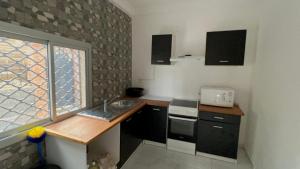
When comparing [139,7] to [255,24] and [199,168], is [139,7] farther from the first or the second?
[199,168]

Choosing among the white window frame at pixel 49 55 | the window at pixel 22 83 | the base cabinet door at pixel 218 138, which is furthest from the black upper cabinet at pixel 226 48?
the window at pixel 22 83

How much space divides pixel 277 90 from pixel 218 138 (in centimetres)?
104

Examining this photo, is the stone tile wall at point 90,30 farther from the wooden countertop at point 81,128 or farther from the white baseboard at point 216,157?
the white baseboard at point 216,157

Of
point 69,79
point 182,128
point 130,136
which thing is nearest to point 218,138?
point 182,128

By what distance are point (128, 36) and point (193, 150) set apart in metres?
2.44

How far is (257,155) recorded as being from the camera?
199 cm

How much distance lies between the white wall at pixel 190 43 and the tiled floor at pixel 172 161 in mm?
670

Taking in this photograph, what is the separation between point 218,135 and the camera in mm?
2191

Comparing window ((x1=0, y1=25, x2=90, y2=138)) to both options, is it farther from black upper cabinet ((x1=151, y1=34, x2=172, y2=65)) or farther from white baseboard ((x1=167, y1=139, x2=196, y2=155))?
white baseboard ((x1=167, y1=139, x2=196, y2=155))

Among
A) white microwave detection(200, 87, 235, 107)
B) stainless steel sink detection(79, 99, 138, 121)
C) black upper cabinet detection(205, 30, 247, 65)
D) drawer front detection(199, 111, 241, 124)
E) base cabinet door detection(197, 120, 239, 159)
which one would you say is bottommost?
base cabinet door detection(197, 120, 239, 159)

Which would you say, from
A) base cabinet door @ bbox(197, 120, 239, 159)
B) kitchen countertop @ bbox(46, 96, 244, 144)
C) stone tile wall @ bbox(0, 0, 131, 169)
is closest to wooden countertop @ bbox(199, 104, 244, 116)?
kitchen countertop @ bbox(46, 96, 244, 144)

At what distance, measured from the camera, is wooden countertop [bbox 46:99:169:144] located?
4.37 ft

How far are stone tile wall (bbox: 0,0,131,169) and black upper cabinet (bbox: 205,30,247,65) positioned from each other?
5.11 ft

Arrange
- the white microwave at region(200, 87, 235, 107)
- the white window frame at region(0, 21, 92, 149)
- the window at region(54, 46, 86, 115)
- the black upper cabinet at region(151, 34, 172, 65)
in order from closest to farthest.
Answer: the white window frame at region(0, 21, 92, 149), the window at region(54, 46, 86, 115), the white microwave at region(200, 87, 235, 107), the black upper cabinet at region(151, 34, 172, 65)
